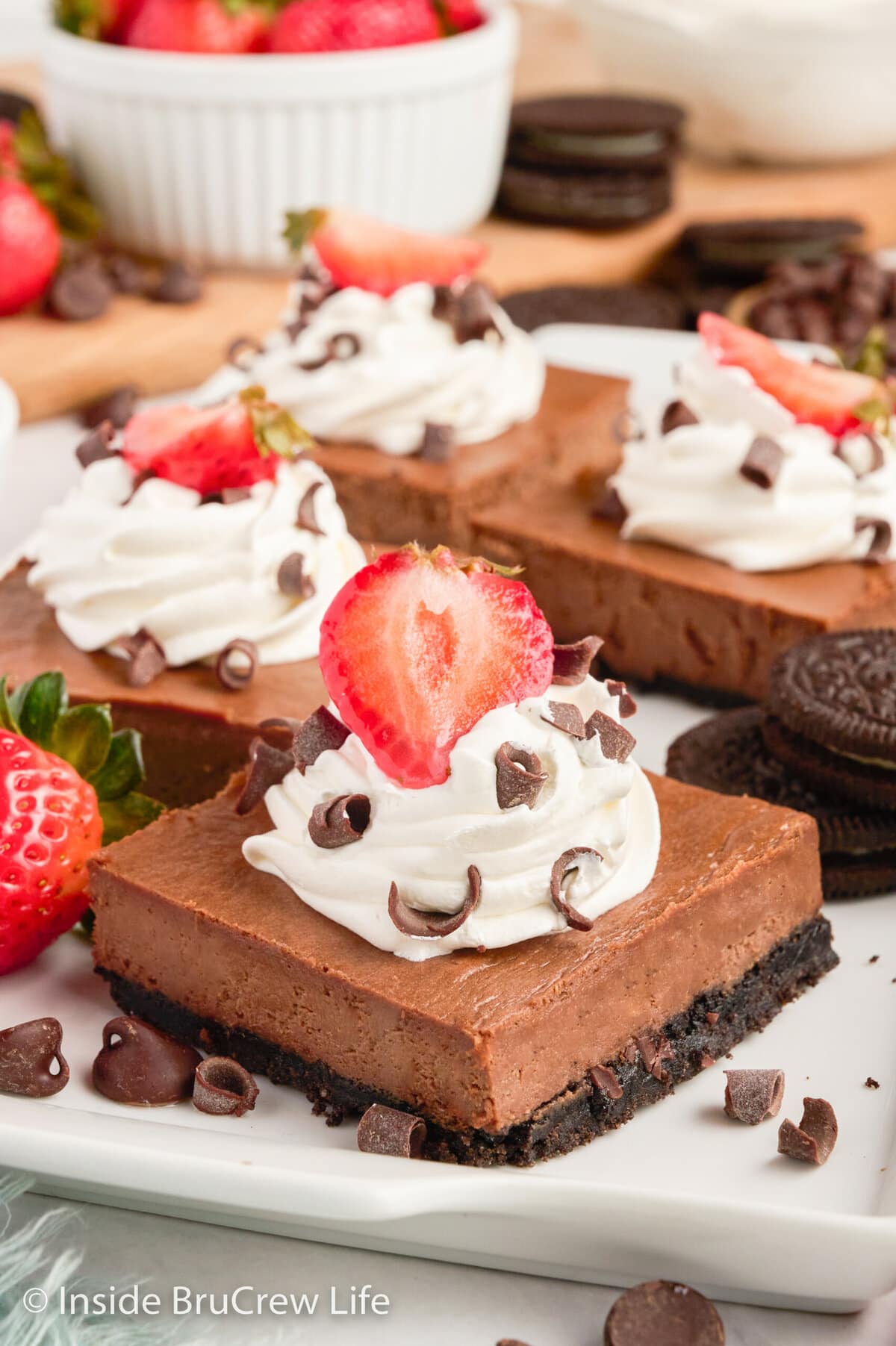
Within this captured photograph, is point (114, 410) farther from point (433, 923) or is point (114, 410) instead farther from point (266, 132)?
point (433, 923)

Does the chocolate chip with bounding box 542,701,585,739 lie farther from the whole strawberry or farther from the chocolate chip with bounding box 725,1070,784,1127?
the whole strawberry

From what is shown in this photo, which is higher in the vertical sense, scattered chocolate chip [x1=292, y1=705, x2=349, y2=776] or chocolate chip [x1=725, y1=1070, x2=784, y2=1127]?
scattered chocolate chip [x1=292, y1=705, x2=349, y2=776]

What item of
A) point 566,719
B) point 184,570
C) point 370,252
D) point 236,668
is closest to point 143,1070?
point 566,719

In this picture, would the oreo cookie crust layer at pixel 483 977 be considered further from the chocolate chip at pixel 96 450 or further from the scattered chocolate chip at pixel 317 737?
the chocolate chip at pixel 96 450

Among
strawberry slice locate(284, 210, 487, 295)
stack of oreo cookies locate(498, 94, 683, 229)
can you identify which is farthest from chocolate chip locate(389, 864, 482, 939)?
stack of oreo cookies locate(498, 94, 683, 229)

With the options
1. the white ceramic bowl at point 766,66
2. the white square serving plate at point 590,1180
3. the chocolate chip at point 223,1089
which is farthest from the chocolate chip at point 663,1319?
the white ceramic bowl at point 766,66
